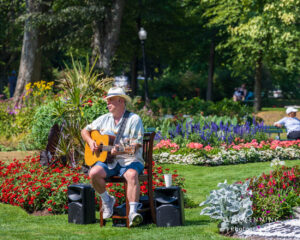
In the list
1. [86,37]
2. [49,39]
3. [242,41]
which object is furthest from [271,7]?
[49,39]

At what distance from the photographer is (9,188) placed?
8.52 m

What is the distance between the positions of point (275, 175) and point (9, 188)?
391cm

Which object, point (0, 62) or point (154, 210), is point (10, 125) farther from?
point (0, 62)

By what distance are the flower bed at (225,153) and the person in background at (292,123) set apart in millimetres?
272

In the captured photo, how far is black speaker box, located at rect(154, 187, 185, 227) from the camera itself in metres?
6.38

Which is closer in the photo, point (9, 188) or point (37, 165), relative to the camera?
point (9, 188)

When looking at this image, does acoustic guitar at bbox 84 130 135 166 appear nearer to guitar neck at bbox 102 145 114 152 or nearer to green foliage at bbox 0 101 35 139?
A: guitar neck at bbox 102 145 114 152

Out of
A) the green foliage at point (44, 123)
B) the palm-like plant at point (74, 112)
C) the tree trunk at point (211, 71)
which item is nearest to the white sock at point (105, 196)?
the palm-like plant at point (74, 112)

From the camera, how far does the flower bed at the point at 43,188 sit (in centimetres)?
775

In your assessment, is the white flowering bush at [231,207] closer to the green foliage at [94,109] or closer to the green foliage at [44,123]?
the green foliage at [94,109]

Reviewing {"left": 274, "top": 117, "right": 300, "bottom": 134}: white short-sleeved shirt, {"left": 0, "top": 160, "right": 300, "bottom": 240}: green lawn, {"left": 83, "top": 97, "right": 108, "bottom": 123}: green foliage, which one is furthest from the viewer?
{"left": 274, "top": 117, "right": 300, "bottom": 134}: white short-sleeved shirt

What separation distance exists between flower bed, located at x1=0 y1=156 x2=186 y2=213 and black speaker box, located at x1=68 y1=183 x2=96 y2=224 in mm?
861

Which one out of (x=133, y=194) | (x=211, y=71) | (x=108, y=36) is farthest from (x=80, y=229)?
(x=211, y=71)

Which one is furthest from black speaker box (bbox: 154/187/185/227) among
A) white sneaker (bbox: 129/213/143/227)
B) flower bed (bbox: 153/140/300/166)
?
flower bed (bbox: 153/140/300/166)
